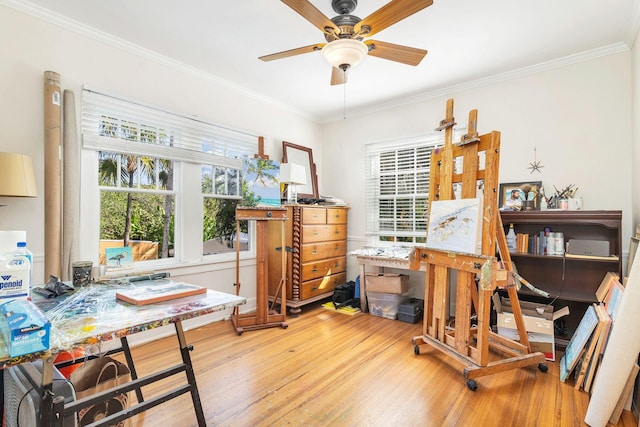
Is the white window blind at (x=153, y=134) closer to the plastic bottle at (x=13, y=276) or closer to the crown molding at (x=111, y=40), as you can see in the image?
the crown molding at (x=111, y=40)

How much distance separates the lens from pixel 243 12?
2.34 metres

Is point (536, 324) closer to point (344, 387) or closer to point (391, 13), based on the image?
point (344, 387)

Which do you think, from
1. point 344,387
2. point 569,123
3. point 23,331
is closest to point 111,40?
point 23,331

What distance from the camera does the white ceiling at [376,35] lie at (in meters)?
2.28

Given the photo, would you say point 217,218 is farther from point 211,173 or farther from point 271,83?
point 271,83

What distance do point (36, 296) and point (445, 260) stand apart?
2.53 metres

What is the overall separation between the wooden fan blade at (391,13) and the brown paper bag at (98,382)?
2344 millimetres

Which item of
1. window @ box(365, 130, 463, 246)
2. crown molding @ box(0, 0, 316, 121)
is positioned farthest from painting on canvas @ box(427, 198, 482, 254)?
crown molding @ box(0, 0, 316, 121)

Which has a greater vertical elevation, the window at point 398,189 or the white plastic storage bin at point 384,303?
the window at point 398,189

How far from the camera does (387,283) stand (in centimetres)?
363

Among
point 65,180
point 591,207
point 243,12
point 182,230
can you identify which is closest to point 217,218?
point 182,230

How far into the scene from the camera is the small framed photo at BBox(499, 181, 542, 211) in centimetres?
311

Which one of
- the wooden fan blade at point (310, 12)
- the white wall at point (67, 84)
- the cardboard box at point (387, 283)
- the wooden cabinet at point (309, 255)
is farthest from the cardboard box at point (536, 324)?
the white wall at point (67, 84)

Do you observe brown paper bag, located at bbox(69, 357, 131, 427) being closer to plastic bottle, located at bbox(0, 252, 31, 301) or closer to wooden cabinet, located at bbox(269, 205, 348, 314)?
plastic bottle, located at bbox(0, 252, 31, 301)
